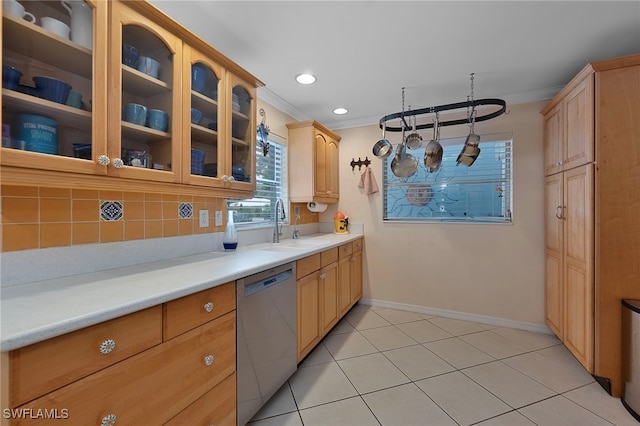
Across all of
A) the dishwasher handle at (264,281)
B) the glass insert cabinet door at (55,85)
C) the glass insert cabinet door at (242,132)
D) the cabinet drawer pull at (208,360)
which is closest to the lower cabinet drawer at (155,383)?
the cabinet drawer pull at (208,360)

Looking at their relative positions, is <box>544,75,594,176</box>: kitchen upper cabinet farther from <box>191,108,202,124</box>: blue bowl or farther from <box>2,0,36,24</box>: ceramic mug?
<box>2,0,36,24</box>: ceramic mug

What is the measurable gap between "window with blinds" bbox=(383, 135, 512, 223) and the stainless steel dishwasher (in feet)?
6.35

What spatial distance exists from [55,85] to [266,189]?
179 centimetres

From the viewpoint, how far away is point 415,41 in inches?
70.9

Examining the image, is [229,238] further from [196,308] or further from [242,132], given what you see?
[196,308]

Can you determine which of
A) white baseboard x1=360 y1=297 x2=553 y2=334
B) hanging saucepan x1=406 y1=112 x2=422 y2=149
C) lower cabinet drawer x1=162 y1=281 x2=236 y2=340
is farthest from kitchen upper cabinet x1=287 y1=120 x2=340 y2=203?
lower cabinet drawer x1=162 y1=281 x2=236 y2=340

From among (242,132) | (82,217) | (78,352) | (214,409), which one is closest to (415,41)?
(242,132)

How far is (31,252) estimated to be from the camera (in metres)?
1.13

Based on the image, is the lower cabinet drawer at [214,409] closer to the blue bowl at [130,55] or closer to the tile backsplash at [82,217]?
the tile backsplash at [82,217]

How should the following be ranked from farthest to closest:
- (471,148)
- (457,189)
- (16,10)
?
(457,189)
(471,148)
(16,10)

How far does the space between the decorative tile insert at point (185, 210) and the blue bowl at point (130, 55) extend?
837 millimetres

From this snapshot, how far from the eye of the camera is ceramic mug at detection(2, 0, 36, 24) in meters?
0.88

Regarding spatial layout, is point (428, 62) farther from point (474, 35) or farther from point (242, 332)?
point (242, 332)

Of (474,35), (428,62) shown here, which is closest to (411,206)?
(428,62)
